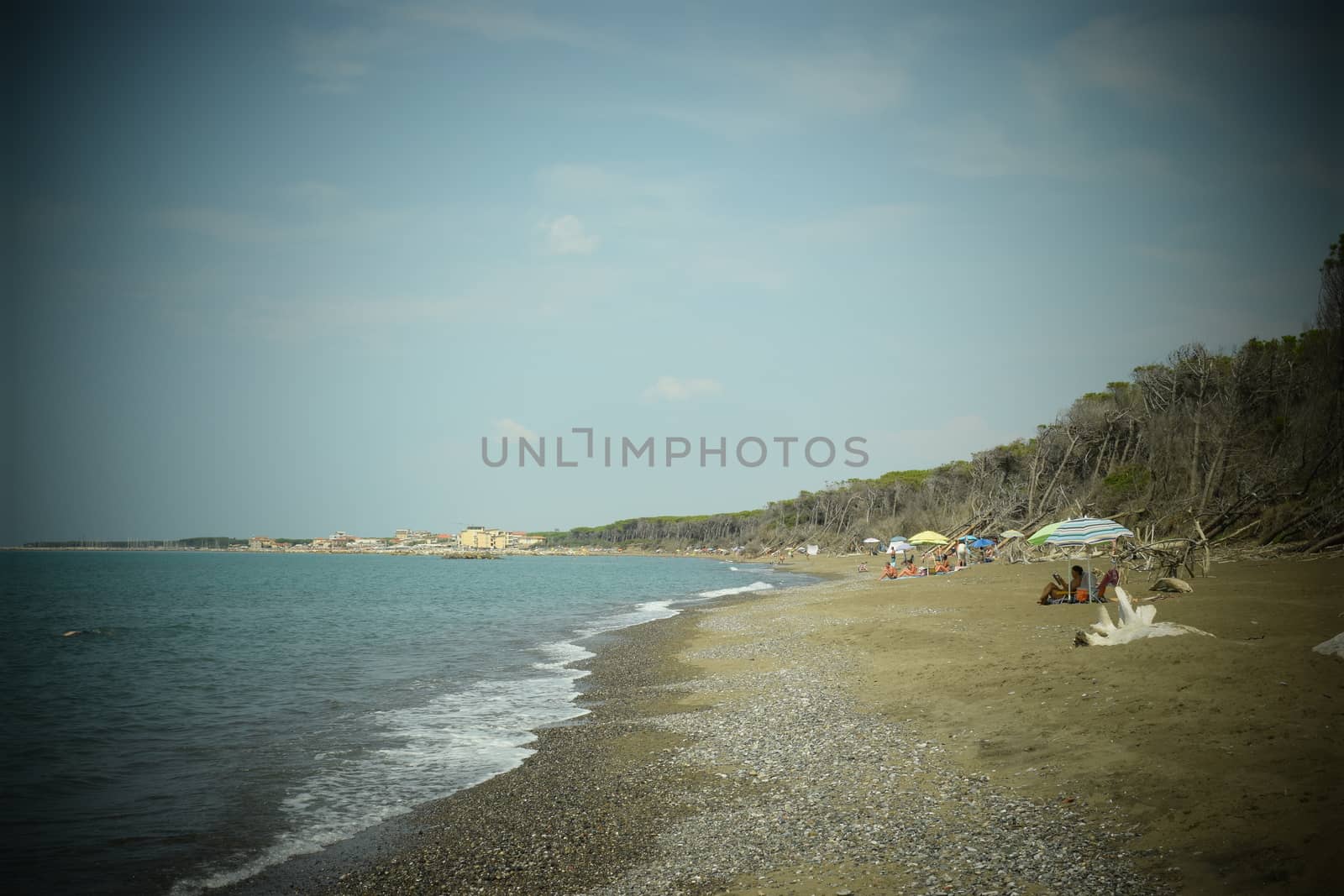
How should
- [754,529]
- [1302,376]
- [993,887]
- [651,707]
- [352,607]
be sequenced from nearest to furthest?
[993,887] < [651,707] < [1302,376] < [352,607] < [754,529]

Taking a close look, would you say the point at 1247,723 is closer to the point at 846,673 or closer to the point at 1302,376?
the point at 846,673

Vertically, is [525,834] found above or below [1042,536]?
below

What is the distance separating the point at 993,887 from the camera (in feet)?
21.7

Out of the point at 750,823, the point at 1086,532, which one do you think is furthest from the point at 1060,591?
the point at 750,823

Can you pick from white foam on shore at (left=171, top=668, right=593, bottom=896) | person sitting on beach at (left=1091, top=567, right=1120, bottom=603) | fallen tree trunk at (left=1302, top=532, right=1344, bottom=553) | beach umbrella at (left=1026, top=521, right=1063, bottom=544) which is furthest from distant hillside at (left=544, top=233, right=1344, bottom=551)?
white foam on shore at (left=171, top=668, right=593, bottom=896)

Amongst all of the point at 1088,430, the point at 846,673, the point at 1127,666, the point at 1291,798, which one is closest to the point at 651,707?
the point at 846,673

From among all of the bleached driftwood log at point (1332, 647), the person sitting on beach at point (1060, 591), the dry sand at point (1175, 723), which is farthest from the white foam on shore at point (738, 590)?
the bleached driftwood log at point (1332, 647)

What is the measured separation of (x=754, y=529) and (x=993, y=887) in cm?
17819

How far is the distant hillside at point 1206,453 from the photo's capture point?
32.2 meters

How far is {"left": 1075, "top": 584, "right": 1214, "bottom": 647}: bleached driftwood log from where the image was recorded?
13383mm

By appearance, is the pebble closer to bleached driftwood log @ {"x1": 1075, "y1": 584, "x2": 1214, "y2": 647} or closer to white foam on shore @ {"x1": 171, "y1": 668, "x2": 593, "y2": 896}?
white foam on shore @ {"x1": 171, "y1": 668, "x2": 593, "y2": 896}

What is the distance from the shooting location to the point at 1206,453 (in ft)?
141

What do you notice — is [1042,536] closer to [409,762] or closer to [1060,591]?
[1060,591]

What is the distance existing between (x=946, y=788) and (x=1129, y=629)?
708 centimetres
